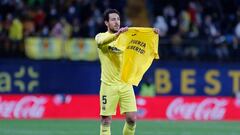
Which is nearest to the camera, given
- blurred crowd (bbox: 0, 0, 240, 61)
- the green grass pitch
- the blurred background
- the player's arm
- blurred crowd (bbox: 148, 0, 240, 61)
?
the player's arm

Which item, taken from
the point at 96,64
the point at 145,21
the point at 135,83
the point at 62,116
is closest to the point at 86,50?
the point at 96,64

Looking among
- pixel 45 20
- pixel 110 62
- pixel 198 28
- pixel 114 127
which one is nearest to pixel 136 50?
pixel 110 62

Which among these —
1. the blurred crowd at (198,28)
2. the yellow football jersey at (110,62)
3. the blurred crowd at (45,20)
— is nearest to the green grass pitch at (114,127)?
the blurred crowd at (198,28)

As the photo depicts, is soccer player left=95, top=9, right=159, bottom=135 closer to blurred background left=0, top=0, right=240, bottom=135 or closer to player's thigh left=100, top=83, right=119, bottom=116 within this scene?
player's thigh left=100, top=83, right=119, bottom=116

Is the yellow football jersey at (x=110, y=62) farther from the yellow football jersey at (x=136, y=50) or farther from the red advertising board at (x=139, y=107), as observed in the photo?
the red advertising board at (x=139, y=107)

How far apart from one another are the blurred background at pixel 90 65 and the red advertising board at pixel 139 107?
0.03m

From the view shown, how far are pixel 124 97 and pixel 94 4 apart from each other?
47.4ft

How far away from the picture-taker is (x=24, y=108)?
24750 mm

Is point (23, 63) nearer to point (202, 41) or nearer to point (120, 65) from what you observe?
point (202, 41)

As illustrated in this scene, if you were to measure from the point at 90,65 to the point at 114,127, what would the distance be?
244 inches

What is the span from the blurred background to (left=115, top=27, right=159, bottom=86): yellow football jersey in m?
10.5

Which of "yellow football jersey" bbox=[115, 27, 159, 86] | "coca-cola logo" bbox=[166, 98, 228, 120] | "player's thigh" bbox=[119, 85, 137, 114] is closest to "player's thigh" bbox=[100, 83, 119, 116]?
"player's thigh" bbox=[119, 85, 137, 114]

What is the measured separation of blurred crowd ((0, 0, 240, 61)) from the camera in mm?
26500

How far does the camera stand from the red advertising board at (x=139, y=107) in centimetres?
2481
